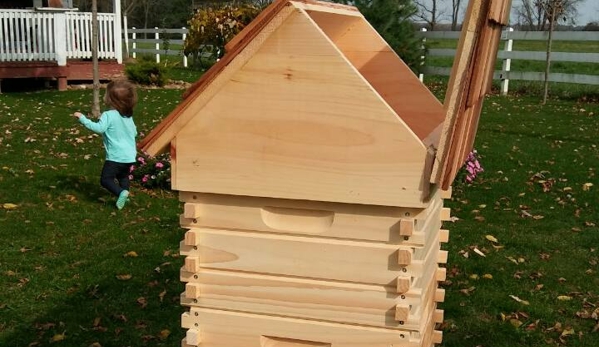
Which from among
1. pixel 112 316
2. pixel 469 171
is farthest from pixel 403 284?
pixel 469 171

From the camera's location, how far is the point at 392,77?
11.5ft

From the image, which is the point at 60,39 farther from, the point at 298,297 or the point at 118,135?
the point at 298,297

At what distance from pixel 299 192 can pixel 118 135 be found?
5170mm

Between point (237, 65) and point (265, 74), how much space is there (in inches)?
4.0

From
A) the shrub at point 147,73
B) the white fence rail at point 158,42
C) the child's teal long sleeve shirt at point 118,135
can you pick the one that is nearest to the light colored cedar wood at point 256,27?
the child's teal long sleeve shirt at point 118,135

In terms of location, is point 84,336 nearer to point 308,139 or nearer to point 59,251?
point 59,251

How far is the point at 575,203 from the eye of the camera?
7820 millimetres

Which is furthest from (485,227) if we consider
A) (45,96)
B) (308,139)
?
(45,96)

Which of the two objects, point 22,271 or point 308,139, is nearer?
point 308,139

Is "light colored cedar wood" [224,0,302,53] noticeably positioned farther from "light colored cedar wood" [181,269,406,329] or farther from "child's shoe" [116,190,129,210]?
"child's shoe" [116,190,129,210]

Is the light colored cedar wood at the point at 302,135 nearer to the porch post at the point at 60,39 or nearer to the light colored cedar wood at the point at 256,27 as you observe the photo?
the light colored cedar wood at the point at 256,27

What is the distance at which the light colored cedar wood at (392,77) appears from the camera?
3.45m

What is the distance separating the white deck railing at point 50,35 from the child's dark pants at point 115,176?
10.8 m

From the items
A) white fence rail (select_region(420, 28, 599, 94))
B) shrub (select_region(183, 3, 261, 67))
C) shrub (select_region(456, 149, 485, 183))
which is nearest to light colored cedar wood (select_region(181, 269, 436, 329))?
shrub (select_region(456, 149, 485, 183))
